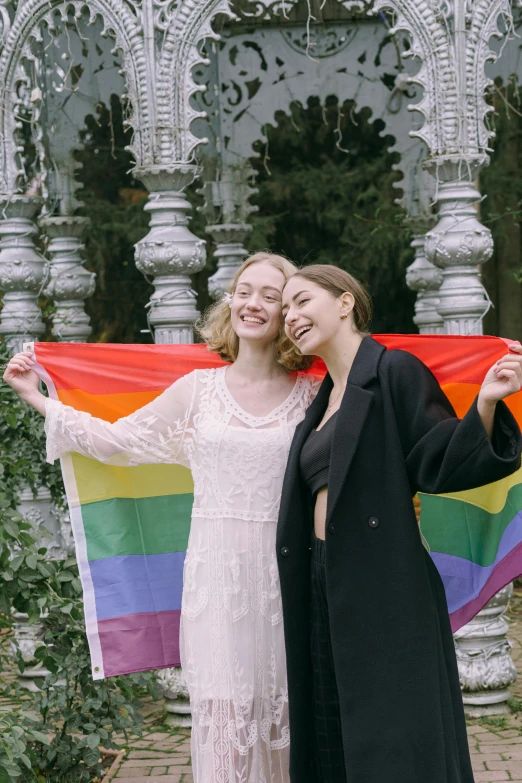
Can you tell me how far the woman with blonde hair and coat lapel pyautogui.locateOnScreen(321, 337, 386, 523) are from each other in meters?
0.43

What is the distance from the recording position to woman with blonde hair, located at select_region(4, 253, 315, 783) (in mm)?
3740

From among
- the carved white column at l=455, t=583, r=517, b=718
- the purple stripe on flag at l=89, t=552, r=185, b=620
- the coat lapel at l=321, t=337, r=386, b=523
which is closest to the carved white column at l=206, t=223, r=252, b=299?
the carved white column at l=455, t=583, r=517, b=718

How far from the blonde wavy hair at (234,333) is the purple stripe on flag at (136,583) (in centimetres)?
88

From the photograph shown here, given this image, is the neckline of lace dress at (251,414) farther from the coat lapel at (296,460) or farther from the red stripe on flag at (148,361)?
the red stripe on flag at (148,361)

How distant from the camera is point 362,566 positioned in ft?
11.0

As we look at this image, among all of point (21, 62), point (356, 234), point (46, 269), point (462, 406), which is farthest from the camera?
point (356, 234)

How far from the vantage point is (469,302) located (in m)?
5.57

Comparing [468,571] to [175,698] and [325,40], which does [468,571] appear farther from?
[325,40]

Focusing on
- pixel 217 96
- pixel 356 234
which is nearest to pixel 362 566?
pixel 217 96

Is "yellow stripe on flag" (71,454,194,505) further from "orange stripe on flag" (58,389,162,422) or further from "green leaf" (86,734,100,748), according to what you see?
"green leaf" (86,734,100,748)

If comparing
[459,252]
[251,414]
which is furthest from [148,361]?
[459,252]

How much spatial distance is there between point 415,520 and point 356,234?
716 cm

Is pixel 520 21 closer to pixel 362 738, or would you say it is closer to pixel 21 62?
pixel 21 62

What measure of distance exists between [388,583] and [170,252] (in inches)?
106
